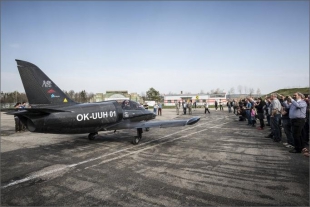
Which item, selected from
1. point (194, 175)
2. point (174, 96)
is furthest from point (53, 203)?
point (174, 96)

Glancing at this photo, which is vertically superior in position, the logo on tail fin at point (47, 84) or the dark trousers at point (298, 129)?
the logo on tail fin at point (47, 84)

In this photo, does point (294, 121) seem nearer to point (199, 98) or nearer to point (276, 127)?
point (276, 127)

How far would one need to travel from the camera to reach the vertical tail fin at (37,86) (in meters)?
8.29

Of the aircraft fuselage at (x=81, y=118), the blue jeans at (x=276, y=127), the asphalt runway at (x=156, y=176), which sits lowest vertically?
the asphalt runway at (x=156, y=176)

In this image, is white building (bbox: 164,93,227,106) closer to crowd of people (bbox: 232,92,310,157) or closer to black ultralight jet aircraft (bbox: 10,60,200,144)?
crowd of people (bbox: 232,92,310,157)

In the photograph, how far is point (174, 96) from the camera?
79625mm

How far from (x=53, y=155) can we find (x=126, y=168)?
364cm

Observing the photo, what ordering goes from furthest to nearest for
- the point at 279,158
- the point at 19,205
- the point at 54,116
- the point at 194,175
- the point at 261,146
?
the point at 261,146 < the point at 54,116 < the point at 279,158 < the point at 194,175 < the point at 19,205

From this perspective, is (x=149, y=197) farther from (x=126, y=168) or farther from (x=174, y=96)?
(x=174, y=96)

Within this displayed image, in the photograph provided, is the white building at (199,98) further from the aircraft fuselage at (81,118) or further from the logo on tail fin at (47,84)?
the logo on tail fin at (47,84)

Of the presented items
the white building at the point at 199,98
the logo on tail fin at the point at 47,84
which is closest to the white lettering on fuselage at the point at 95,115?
the logo on tail fin at the point at 47,84

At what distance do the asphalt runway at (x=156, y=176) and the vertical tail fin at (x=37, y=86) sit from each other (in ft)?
7.40

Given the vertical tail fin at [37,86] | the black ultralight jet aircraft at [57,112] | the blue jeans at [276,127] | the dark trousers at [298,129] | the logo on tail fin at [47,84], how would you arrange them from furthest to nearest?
the blue jeans at [276,127]
the logo on tail fin at [47,84]
the vertical tail fin at [37,86]
the black ultralight jet aircraft at [57,112]
the dark trousers at [298,129]

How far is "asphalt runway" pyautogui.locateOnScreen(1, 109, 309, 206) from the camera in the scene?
429cm
